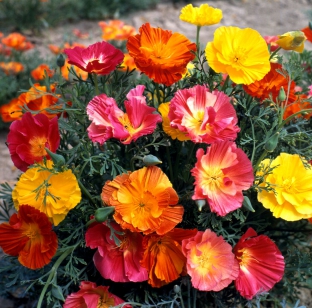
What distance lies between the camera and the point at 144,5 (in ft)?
15.9

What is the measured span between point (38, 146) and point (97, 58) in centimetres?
31

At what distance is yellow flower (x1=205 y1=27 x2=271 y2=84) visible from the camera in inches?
51.4

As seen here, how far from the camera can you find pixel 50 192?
1.29 metres

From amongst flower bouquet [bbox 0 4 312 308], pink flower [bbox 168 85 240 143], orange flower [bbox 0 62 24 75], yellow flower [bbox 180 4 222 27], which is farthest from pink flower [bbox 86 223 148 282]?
orange flower [bbox 0 62 24 75]

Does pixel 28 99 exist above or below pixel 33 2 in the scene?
above

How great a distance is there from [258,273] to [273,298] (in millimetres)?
253

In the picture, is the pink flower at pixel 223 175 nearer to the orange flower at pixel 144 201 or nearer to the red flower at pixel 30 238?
the orange flower at pixel 144 201

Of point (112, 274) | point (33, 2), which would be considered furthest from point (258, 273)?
point (33, 2)

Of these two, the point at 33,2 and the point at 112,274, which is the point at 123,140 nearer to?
the point at 112,274

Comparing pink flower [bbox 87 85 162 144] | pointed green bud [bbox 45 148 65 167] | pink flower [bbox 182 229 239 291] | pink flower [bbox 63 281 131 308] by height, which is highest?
pink flower [bbox 87 85 162 144]

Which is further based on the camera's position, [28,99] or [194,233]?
[28,99]

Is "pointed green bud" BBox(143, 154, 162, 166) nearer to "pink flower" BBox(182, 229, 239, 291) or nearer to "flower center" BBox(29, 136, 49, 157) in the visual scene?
"pink flower" BBox(182, 229, 239, 291)

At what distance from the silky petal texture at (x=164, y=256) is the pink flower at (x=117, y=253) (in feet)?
0.08

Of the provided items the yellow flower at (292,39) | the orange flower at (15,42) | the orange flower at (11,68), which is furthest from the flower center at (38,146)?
the orange flower at (15,42)
